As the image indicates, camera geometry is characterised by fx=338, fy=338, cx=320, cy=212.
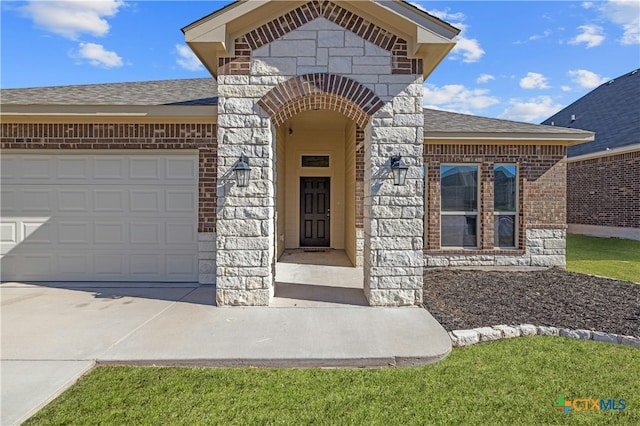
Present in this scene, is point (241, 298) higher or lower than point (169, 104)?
lower

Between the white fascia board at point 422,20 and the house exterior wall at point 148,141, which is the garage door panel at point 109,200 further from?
the white fascia board at point 422,20

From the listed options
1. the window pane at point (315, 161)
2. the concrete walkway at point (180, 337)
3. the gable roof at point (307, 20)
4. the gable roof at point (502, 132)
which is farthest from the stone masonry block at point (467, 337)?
the window pane at point (315, 161)

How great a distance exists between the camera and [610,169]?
13.1 metres

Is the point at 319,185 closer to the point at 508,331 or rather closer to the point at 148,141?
the point at 148,141

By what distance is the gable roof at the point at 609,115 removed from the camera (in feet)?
44.0

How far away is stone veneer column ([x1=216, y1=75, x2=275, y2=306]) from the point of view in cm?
487

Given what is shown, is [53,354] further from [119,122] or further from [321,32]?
[321,32]

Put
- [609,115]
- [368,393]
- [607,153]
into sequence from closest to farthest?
[368,393], [607,153], [609,115]

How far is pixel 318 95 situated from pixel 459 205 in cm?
468

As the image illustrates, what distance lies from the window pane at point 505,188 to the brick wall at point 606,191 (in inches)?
311

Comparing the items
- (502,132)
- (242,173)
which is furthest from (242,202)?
(502,132)

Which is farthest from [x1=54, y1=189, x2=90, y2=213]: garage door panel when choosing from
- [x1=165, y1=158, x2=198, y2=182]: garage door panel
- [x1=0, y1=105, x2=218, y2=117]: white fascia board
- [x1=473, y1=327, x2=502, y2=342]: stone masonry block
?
[x1=473, y1=327, x2=502, y2=342]: stone masonry block

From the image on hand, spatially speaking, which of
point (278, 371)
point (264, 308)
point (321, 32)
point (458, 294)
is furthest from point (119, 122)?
point (458, 294)

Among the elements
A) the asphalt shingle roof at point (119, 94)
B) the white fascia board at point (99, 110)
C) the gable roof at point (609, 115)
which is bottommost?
the white fascia board at point (99, 110)
